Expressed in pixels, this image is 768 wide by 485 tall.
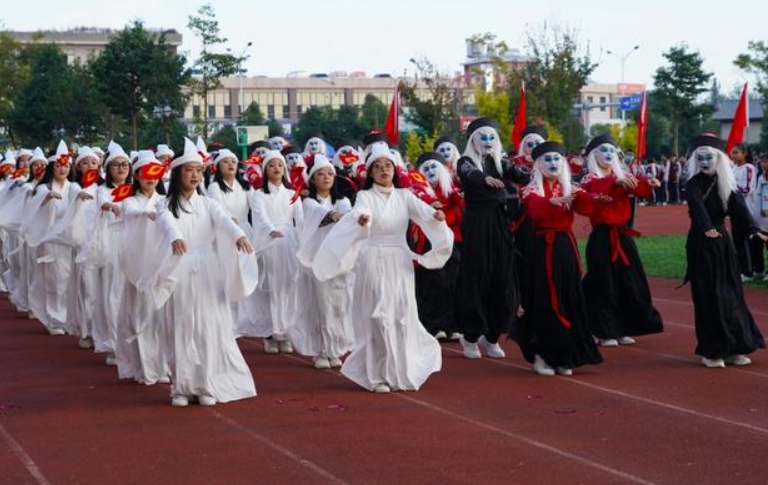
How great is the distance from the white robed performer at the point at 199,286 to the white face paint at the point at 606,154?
418 cm

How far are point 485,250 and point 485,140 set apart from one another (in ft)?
3.66

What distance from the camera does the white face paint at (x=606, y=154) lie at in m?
14.5

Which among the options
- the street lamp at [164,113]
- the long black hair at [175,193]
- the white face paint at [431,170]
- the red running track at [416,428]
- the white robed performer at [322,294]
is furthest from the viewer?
the street lamp at [164,113]

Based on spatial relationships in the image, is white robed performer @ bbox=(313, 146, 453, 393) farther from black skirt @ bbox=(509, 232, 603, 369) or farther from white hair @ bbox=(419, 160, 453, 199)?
white hair @ bbox=(419, 160, 453, 199)

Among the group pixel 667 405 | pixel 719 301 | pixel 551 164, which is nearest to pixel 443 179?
pixel 551 164

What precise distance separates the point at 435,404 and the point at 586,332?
211cm

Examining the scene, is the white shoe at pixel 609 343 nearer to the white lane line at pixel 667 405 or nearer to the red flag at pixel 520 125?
the white lane line at pixel 667 405

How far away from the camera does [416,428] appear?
1062cm

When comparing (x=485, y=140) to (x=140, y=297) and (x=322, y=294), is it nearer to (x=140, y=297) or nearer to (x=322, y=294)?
(x=322, y=294)

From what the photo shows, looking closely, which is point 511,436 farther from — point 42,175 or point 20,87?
point 20,87

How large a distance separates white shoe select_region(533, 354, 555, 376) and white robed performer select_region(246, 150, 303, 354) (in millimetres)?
3176

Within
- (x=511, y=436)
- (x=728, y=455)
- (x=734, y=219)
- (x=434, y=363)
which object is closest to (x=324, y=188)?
(x=434, y=363)

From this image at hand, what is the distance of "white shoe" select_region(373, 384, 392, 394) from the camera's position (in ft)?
40.5

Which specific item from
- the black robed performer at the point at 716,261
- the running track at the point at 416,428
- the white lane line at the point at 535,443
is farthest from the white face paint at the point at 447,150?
the white lane line at the point at 535,443
